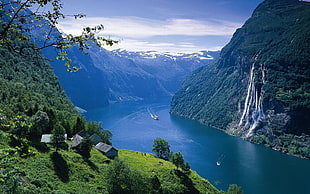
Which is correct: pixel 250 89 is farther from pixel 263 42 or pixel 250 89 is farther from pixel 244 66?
pixel 263 42

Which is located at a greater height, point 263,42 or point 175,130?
point 263,42

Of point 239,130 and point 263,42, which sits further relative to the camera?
point 263,42

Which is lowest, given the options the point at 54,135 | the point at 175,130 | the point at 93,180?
the point at 175,130

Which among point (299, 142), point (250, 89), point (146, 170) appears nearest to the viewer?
point (146, 170)

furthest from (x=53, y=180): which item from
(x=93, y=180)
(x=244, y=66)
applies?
(x=244, y=66)

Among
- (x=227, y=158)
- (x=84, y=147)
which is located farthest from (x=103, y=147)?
(x=227, y=158)

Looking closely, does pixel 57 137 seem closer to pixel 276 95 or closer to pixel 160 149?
pixel 160 149
